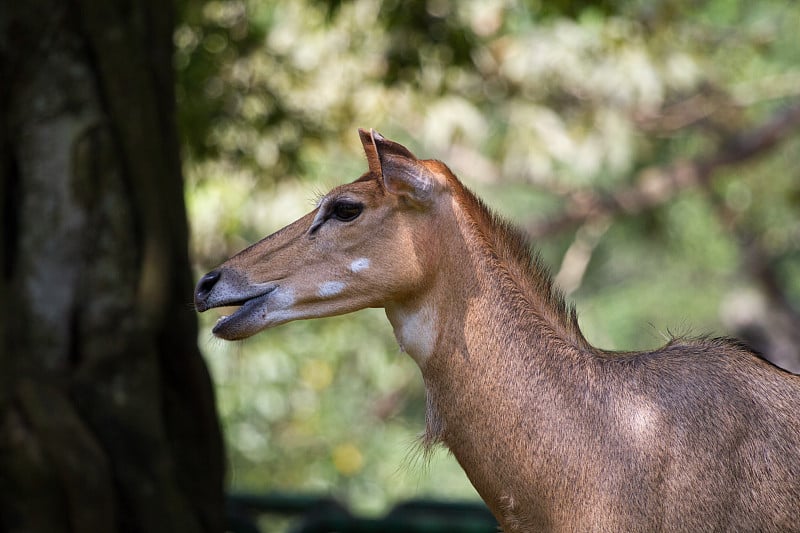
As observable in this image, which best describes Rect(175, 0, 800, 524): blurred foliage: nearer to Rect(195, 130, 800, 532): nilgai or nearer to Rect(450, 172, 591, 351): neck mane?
Rect(195, 130, 800, 532): nilgai

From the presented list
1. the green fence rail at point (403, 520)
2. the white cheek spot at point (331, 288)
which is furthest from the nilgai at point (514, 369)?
the green fence rail at point (403, 520)

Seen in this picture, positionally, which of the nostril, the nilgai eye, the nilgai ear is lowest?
the nostril

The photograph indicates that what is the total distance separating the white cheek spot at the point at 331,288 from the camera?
13.8ft

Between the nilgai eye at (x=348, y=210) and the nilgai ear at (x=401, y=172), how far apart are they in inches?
5.8

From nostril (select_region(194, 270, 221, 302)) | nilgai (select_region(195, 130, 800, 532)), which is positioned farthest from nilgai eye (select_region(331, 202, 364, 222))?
nostril (select_region(194, 270, 221, 302))

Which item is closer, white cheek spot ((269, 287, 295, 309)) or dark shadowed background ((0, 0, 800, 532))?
white cheek spot ((269, 287, 295, 309))

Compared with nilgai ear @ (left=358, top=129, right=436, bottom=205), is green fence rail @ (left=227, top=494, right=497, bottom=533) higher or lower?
lower

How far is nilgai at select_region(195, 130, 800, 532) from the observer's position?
3.95 metres

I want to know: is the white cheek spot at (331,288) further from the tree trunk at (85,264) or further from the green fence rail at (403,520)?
the green fence rail at (403,520)

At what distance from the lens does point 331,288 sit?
4211 mm

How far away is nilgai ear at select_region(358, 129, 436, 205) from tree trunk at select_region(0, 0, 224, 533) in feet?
6.06

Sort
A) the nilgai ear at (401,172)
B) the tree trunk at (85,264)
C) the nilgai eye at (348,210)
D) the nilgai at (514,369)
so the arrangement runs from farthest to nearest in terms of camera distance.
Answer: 1. the tree trunk at (85,264)
2. the nilgai eye at (348,210)
3. the nilgai ear at (401,172)
4. the nilgai at (514,369)

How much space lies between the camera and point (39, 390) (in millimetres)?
5316

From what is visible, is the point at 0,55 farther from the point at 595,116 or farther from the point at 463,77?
the point at 595,116
